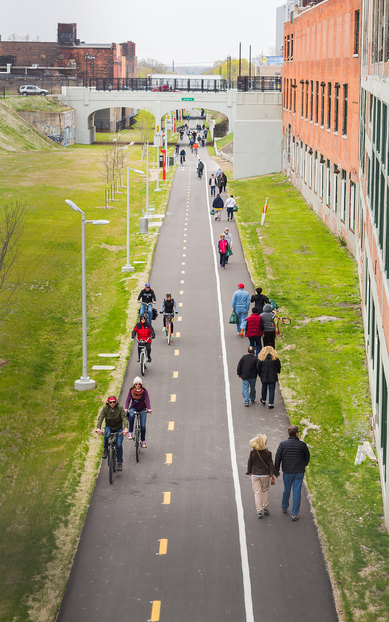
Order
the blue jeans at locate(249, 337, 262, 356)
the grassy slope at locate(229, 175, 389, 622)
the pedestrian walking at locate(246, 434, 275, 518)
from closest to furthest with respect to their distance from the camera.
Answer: the grassy slope at locate(229, 175, 389, 622) < the pedestrian walking at locate(246, 434, 275, 518) < the blue jeans at locate(249, 337, 262, 356)

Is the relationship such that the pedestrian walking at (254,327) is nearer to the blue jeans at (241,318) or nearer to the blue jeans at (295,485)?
the blue jeans at (241,318)

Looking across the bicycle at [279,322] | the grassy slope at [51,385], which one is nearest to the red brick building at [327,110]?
the grassy slope at [51,385]

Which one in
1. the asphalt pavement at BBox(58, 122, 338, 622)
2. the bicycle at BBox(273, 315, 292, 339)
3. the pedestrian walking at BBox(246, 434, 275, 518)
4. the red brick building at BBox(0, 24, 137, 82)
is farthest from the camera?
the red brick building at BBox(0, 24, 137, 82)

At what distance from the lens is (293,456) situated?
16469 mm

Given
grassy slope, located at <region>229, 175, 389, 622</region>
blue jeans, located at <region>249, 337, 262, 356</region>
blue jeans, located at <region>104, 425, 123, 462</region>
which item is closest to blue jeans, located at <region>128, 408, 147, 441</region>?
blue jeans, located at <region>104, 425, 123, 462</region>

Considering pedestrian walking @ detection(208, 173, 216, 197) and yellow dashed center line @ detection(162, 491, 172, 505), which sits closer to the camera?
yellow dashed center line @ detection(162, 491, 172, 505)

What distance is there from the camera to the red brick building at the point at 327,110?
41.8 meters

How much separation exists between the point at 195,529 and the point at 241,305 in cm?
1301

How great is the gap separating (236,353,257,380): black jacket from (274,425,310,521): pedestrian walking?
5.71m

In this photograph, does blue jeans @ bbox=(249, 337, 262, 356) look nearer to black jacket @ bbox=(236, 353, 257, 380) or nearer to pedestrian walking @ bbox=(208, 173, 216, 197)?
black jacket @ bbox=(236, 353, 257, 380)

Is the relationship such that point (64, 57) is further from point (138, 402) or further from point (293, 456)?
point (293, 456)

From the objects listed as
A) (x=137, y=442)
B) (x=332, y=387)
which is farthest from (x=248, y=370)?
(x=137, y=442)

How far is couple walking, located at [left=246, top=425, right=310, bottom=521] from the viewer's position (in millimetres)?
16438

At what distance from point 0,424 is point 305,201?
4070 centimetres
